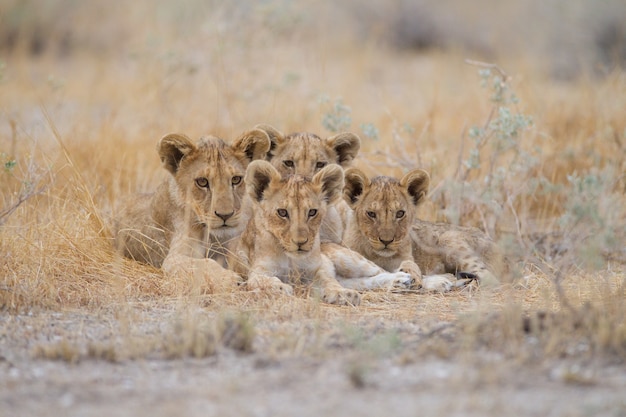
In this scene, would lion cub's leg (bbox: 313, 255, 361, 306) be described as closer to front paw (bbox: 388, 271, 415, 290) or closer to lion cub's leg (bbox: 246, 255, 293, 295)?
lion cub's leg (bbox: 246, 255, 293, 295)

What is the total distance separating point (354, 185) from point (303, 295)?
50.9 inches

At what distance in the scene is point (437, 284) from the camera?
6.68 m

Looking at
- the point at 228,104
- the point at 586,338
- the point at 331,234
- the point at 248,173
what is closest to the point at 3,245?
the point at 248,173

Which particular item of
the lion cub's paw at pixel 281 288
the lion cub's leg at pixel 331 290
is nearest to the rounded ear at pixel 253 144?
the lion cub's leg at pixel 331 290

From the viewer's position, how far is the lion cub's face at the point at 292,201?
611 centimetres

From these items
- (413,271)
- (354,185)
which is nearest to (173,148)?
(354,185)

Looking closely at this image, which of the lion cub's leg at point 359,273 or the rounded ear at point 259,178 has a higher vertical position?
the rounded ear at point 259,178

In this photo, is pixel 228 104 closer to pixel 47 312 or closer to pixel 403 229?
pixel 403 229

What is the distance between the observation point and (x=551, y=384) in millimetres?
4055

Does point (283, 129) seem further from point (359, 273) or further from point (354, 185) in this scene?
point (359, 273)

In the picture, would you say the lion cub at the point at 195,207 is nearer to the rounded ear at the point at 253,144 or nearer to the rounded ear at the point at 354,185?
the rounded ear at the point at 253,144

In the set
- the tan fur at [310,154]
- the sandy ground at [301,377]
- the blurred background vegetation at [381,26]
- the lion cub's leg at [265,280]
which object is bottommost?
the sandy ground at [301,377]

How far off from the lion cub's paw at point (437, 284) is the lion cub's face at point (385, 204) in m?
0.33

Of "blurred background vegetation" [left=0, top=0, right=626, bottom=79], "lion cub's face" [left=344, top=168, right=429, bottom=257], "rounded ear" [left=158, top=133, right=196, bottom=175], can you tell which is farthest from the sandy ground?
"blurred background vegetation" [left=0, top=0, right=626, bottom=79]
